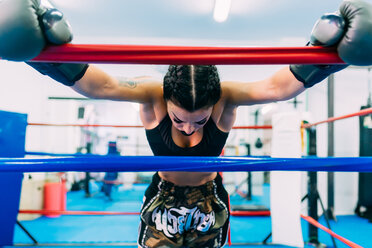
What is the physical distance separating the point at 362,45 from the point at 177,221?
0.88 m

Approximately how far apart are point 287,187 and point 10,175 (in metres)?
2.14

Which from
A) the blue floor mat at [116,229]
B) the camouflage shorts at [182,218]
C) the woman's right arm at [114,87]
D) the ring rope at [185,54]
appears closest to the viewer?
the ring rope at [185,54]

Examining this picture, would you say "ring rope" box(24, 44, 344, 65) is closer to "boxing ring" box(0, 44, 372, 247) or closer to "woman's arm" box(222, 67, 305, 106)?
"boxing ring" box(0, 44, 372, 247)

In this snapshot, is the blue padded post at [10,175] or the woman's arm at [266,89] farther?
the blue padded post at [10,175]

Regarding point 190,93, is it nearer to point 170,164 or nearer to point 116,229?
point 170,164

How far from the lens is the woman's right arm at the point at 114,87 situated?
34.5 inches

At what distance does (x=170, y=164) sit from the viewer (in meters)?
0.69

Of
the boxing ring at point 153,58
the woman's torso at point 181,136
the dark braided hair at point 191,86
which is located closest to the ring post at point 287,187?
the woman's torso at point 181,136

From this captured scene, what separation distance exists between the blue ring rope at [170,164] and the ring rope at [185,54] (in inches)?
10.2

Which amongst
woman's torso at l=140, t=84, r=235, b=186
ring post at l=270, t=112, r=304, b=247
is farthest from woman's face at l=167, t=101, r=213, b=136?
ring post at l=270, t=112, r=304, b=247

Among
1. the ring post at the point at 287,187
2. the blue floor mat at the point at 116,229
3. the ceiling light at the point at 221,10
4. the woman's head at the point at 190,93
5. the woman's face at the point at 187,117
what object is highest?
the ceiling light at the point at 221,10

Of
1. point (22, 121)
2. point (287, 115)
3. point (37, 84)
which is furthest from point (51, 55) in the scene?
point (37, 84)

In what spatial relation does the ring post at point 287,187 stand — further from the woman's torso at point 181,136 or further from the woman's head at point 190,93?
the woman's head at point 190,93

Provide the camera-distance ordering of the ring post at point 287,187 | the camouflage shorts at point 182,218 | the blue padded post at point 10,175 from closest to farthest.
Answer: the camouflage shorts at point 182,218 < the ring post at point 287,187 < the blue padded post at point 10,175
